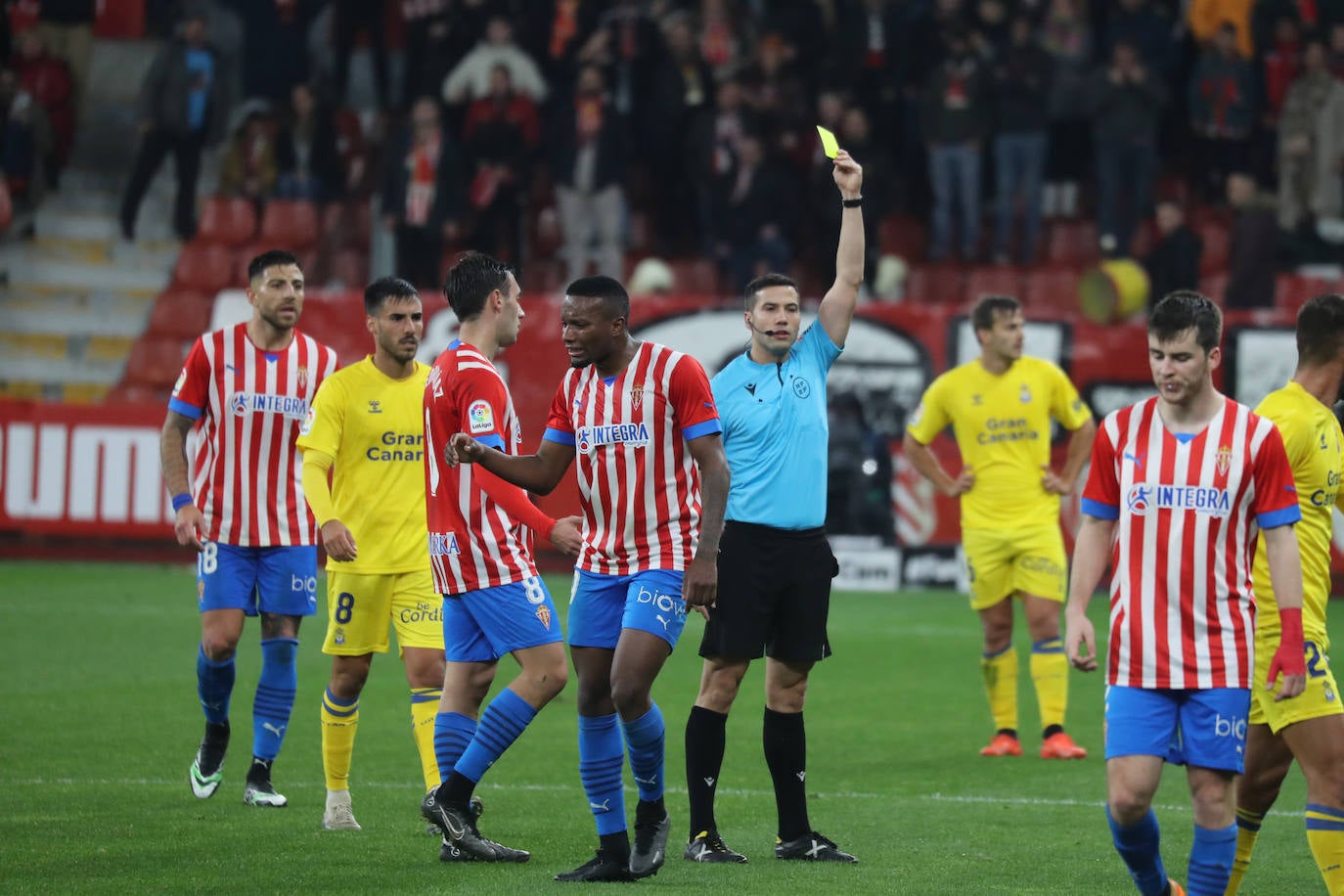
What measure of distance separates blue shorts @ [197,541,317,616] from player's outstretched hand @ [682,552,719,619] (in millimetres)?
2660

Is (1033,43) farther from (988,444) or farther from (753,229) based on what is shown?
(988,444)

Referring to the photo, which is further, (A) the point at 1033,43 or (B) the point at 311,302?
(A) the point at 1033,43

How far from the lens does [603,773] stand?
6.60 metres

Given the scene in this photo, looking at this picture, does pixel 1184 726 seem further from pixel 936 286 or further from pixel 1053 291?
pixel 936 286

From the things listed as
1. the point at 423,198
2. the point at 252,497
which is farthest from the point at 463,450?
the point at 423,198

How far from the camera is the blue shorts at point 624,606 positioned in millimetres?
6594

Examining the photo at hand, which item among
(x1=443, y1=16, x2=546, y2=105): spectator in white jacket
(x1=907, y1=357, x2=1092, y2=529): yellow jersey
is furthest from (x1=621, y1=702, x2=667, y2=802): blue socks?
(x1=443, y1=16, x2=546, y2=105): spectator in white jacket

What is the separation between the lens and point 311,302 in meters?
18.7

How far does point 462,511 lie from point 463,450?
752 mm

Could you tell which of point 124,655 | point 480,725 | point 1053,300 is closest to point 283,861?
point 480,725

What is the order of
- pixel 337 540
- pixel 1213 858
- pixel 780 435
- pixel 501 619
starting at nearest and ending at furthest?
pixel 1213 858 < pixel 501 619 < pixel 780 435 < pixel 337 540

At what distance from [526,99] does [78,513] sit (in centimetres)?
666

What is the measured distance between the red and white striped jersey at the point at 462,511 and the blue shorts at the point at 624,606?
475 mm

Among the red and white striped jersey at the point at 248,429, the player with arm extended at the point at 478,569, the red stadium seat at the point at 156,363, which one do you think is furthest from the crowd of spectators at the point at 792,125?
the player with arm extended at the point at 478,569
